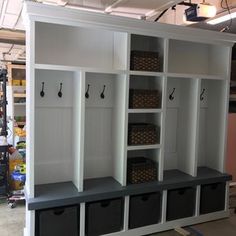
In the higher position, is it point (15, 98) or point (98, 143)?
point (15, 98)

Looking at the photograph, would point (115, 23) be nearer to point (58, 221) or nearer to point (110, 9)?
point (110, 9)

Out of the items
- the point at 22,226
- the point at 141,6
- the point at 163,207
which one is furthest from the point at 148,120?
the point at 22,226

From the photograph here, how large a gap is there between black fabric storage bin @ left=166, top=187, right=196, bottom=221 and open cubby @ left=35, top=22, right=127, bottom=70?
1.56m

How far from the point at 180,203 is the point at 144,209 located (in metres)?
0.48

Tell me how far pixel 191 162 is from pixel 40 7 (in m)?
2.38

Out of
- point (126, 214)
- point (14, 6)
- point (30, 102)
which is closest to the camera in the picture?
point (30, 102)

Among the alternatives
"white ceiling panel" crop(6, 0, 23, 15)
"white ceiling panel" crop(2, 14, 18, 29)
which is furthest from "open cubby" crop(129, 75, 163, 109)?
"white ceiling panel" crop(2, 14, 18, 29)

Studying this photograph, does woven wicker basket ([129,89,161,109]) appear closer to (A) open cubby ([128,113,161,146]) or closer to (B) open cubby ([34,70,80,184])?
(A) open cubby ([128,113,161,146])

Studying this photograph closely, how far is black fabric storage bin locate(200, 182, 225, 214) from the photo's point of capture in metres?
3.37

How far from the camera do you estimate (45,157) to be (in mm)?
2992

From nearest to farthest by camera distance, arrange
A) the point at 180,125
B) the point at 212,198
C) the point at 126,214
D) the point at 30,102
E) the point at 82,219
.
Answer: the point at 30,102, the point at 82,219, the point at 126,214, the point at 212,198, the point at 180,125

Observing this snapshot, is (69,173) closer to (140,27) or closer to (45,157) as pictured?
(45,157)

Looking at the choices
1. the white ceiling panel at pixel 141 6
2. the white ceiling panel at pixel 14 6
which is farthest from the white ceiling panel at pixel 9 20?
the white ceiling panel at pixel 141 6

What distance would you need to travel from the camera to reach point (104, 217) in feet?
9.30
